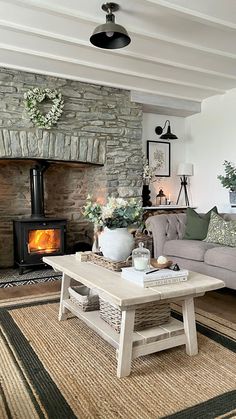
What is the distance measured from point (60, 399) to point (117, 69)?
12.0 feet

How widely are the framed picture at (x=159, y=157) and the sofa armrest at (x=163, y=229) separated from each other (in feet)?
5.95

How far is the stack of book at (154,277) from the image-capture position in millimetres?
1958

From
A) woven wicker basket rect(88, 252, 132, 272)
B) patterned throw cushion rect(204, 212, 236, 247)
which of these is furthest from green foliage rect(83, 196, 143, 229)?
patterned throw cushion rect(204, 212, 236, 247)

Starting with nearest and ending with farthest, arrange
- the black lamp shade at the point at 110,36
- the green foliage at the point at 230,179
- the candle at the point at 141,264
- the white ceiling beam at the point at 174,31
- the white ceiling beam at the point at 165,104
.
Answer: the candle at the point at 141,264 < the black lamp shade at the point at 110,36 < the white ceiling beam at the point at 174,31 < the green foliage at the point at 230,179 < the white ceiling beam at the point at 165,104

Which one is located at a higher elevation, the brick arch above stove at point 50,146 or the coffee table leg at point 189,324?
the brick arch above stove at point 50,146

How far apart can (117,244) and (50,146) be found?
8.05ft

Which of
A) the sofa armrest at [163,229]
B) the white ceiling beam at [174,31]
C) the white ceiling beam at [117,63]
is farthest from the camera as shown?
the sofa armrest at [163,229]

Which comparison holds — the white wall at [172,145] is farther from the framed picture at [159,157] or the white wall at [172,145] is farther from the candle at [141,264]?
the candle at [141,264]

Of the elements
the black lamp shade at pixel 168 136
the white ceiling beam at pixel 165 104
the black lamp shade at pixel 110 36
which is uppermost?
the white ceiling beam at pixel 165 104

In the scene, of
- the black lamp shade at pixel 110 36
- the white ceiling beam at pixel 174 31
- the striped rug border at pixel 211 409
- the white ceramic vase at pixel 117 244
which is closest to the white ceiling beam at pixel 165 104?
the white ceiling beam at pixel 174 31

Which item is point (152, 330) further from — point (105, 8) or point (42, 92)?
point (42, 92)

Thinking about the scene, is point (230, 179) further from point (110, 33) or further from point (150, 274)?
point (150, 274)

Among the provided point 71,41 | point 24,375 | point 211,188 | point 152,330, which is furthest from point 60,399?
point 211,188

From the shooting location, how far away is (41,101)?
4309 millimetres
